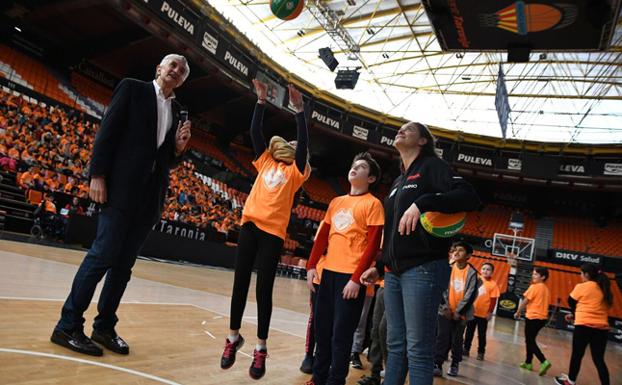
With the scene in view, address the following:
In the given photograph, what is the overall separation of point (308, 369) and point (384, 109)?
2366 cm

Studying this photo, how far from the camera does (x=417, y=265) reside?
2203mm

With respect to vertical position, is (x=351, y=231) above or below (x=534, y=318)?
above

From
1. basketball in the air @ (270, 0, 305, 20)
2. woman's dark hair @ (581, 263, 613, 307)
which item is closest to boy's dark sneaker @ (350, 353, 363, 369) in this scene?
woman's dark hair @ (581, 263, 613, 307)

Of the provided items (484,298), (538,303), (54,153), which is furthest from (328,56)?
(538,303)

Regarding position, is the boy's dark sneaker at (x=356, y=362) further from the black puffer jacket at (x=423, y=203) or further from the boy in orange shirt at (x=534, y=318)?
the boy in orange shirt at (x=534, y=318)

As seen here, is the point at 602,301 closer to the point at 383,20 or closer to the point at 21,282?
the point at 21,282

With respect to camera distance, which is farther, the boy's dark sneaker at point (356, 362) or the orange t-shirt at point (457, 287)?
the orange t-shirt at point (457, 287)

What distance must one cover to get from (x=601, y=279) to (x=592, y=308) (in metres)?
→ 0.46

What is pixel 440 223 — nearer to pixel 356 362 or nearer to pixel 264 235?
pixel 264 235

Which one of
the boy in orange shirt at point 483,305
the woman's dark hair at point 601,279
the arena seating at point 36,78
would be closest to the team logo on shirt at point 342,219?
the woman's dark hair at point 601,279

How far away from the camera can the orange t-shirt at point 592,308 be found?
16.7 feet

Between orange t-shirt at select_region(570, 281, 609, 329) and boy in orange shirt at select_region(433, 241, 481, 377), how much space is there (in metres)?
1.34

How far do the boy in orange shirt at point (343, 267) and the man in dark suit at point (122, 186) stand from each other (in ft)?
3.91

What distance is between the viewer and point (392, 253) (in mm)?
2332
